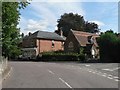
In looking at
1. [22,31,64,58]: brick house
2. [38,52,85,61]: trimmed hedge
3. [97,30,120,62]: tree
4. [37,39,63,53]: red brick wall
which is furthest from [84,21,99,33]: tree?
[97,30,120,62]: tree

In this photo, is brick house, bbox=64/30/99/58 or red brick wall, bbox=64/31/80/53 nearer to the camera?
brick house, bbox=64/30/99/58

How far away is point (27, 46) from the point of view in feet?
332

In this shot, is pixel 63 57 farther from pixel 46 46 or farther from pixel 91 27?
pixel 91 27

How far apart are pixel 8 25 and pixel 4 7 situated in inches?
296

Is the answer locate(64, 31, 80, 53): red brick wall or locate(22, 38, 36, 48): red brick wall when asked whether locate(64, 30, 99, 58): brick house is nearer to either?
locate(64, 31, 80, 53): red brick wall

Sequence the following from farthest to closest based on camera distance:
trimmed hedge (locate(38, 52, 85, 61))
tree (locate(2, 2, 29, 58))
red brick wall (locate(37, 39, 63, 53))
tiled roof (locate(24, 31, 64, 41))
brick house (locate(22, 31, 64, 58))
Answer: tiled roof (locate(24, 31, 64, 41))
red brick wall (locate(37, 39, 63, 53))
brick house (locate(22, 31, 64, 58))
trimmed hedge (locate(38, 52, 85, 61))
tree (locate(2, 2, 29, 58))

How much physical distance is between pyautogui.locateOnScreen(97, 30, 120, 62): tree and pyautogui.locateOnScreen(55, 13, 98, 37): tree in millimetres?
46066

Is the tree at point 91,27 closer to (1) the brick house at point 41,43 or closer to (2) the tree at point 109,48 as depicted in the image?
(1) the brick house at point 41,43

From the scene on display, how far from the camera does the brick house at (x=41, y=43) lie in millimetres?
95438

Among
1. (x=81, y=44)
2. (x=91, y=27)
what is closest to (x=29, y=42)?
(x=81, y=44)

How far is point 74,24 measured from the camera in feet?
360

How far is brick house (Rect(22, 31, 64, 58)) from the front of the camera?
95.4 m

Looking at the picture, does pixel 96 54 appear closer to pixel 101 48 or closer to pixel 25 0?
pixel 101 48

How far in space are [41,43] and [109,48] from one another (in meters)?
37.3
